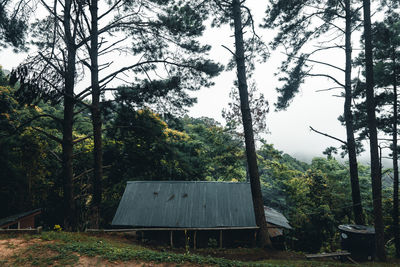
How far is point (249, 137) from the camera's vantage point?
8664 millimetres

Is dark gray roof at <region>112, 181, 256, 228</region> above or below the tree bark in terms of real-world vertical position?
below

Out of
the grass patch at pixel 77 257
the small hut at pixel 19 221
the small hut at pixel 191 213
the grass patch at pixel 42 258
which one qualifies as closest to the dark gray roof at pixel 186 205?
the small hut at pixel 191 213

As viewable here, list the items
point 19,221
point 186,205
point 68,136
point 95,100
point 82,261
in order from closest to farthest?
point 82,261, point 68,136, point 95,100, point 19,221, point 186,205

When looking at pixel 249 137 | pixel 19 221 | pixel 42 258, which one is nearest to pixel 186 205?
pixel 249 137

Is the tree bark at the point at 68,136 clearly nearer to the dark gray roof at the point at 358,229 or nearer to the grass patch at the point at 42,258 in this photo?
the grass patch at the point at 42,258

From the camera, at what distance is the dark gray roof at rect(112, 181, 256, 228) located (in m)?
10.4

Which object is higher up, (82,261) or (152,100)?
(152,100)

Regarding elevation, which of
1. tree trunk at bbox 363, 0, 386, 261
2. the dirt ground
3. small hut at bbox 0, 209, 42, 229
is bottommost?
small hut at bbox 0, 209, 42, 229

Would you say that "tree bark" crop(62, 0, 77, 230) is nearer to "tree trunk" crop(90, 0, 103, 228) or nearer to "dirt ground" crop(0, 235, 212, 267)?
"tree trunk" crop(90, 0, 103, 228)

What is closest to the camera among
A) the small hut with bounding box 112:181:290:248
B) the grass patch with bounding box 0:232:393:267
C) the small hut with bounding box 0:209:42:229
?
the grass patch with bounding box 0:232:393:267

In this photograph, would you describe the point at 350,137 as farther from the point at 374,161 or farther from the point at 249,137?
the point at 249,137

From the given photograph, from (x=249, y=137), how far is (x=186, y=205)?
541 cm

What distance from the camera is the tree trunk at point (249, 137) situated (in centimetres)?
827

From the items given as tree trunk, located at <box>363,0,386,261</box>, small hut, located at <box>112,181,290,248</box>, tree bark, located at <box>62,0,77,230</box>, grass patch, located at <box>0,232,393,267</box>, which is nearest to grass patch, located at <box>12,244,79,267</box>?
grass patch, located at <box>0,232,393,267</box>
